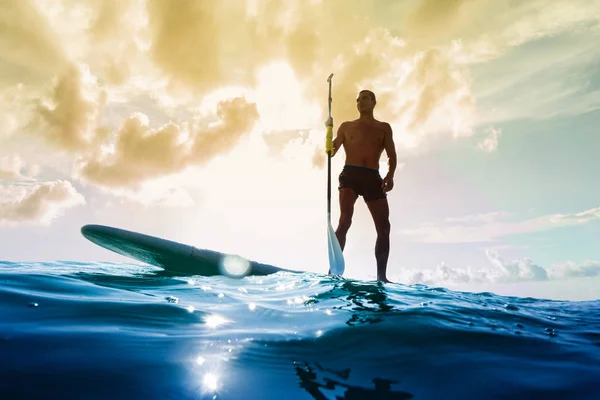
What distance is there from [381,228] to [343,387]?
18.0 feet

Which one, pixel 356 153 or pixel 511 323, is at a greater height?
pixel 356 153

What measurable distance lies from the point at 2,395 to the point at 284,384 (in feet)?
3.80

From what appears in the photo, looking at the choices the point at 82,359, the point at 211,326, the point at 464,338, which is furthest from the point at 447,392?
the point at 82,359

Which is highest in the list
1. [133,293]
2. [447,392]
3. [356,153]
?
[356,153]

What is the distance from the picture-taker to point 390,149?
24.5 feet

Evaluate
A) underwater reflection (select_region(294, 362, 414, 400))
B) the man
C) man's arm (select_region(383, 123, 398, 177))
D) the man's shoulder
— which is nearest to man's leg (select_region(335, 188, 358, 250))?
the man

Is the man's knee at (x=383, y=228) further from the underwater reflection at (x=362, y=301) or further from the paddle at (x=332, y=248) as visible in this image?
the underwater reflection at (x=362, y=301)

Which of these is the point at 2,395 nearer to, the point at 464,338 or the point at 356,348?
the point at 356,348

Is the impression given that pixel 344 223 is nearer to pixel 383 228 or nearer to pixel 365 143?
pixel 383 228

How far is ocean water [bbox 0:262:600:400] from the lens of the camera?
5.96ft

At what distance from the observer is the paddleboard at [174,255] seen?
668cm

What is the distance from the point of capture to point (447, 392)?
1.94 m

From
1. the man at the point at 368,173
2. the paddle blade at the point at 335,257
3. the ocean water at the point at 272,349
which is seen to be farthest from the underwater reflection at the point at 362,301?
Result: the man at the point at 368,173

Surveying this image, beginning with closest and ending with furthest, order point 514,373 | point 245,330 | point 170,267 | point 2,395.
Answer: point 2,395, point 514,373, point 245,330, point 170,267
